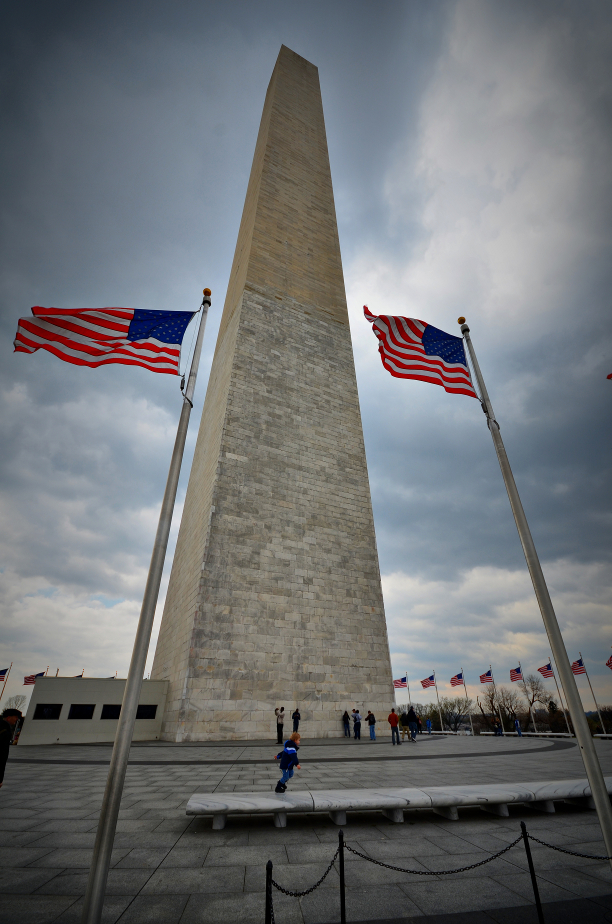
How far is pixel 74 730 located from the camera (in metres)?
17.1

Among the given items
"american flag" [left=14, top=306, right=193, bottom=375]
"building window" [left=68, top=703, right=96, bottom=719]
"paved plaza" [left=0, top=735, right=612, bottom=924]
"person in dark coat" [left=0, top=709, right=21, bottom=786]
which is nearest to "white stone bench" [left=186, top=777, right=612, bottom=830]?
"paved plaza" [left=0, top=735, right=612, bottom=924]

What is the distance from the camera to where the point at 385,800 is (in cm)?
542

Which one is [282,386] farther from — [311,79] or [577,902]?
[311,79]

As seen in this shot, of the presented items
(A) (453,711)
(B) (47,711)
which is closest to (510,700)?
(A) (453,711)

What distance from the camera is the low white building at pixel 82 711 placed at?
1680 centimetres

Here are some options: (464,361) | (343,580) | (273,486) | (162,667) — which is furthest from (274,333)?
(162,667)

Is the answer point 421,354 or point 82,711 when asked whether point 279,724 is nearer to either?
point 82,711

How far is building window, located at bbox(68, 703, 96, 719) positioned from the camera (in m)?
17.3

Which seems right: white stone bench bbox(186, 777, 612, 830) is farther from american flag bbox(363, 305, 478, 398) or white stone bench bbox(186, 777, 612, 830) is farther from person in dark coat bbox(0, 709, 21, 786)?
american flag bbox(363, 305, 478, 398)

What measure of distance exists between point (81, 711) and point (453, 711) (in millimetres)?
71720

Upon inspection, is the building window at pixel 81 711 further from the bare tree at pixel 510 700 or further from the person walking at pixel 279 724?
the bare tree at pixel 510 700

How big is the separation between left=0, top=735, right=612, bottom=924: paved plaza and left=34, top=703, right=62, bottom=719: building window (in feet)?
35.2

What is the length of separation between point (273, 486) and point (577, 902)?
16.1 meters

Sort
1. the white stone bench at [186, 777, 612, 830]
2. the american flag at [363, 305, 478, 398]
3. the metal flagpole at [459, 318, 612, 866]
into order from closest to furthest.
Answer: the metal flagpole at [459, 318, 612, 866], the white stone bench at [186, 777, 612, 830], the american flag at [363, 305, 478, 398]
